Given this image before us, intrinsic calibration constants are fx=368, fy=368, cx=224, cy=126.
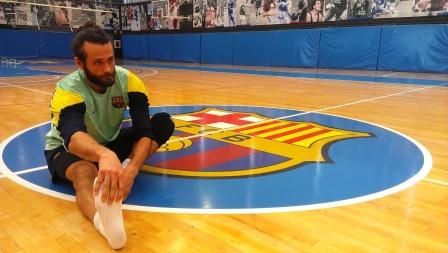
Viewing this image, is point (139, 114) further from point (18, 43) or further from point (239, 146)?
point (18, 43)

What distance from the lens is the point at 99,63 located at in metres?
2.01

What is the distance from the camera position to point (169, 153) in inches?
122

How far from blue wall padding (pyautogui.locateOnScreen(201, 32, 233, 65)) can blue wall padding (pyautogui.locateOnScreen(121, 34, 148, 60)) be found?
14.5 ft

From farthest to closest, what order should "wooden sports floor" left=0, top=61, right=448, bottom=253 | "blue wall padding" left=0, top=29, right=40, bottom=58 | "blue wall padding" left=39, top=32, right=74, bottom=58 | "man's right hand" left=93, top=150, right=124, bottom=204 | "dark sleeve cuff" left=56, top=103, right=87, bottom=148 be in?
"blue wall padding" left=39, top=32, right=74, bottom=58, "blue wall padding" left=0, top=29, right=40, bottom=58, "dark sleeve cuff" left=56, top=103, right=87, bottom=148, "wooden sports floor" left=0, top=61, right=448, bottom=253, "man's right hand" left=93, top=150, right=124, bottom=204

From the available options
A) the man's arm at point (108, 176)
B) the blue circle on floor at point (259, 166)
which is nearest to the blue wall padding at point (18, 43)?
the blue circle on floor at point (259, 166)

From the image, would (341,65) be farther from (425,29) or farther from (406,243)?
(406,243)

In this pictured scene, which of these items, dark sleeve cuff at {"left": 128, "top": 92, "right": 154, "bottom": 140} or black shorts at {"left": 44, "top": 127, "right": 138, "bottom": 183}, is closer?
black shorts at {"left": 44, "top": 127, "right": 138, "bottom": 183}

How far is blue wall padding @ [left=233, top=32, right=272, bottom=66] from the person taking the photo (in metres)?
15.5

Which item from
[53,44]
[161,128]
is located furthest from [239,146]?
[53,44]

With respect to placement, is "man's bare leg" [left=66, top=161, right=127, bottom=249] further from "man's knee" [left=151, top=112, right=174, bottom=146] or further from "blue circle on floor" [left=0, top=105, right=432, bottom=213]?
"man's knee" [left=151, top=112, right=174, bottom=146]

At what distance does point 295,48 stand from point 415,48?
429 centimetres

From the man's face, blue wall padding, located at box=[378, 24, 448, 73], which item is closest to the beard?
the man's face

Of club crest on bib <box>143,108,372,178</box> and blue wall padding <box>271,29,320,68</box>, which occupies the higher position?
blue wall padding <box>271,29,320,68</box>

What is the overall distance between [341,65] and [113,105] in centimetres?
1253
